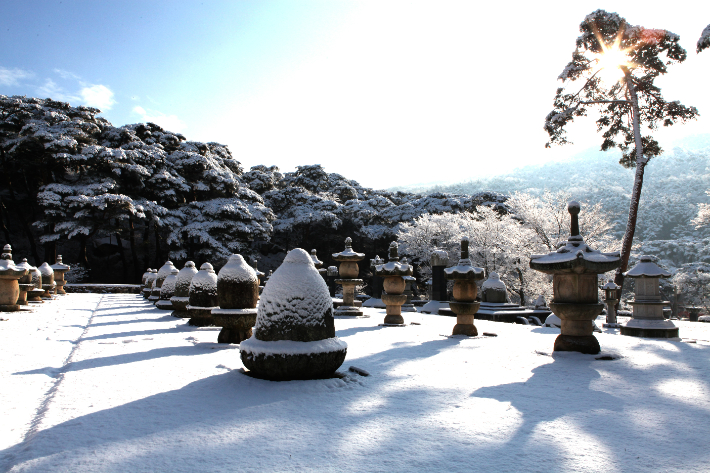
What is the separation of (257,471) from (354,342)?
5504mm

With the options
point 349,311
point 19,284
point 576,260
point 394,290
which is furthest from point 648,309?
point 19,284

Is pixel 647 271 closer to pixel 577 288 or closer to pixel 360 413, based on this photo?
pixel 577 288

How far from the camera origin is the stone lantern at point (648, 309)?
971 cm

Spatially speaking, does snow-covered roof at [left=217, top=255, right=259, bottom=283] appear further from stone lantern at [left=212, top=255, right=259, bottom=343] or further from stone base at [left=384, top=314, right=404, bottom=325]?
stone base at [left=384, top=314, right=404, bottom=325]

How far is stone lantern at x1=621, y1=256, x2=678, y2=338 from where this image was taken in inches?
382

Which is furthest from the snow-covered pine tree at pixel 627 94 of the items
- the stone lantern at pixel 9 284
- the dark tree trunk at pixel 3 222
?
the dark tree trunk at pixel 3 222

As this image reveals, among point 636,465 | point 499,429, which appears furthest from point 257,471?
point 636,465

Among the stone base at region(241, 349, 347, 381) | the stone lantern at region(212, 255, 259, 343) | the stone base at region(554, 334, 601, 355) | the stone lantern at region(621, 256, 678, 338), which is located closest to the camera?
the stone base at region(241, 349, 347, 381)

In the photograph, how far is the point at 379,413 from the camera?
363cm

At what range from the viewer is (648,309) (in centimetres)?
1009

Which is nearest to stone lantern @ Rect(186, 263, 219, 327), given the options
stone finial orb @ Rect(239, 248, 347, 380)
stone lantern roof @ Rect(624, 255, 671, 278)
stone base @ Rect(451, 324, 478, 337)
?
stone finial orb @ Rect(239, 248, 347, 380)

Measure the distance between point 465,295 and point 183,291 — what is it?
775 centimetres

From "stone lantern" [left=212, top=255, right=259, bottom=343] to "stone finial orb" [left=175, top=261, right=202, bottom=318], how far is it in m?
4.34

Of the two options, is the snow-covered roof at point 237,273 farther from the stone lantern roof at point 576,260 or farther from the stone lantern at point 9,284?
the stone lantern at point 9,284
